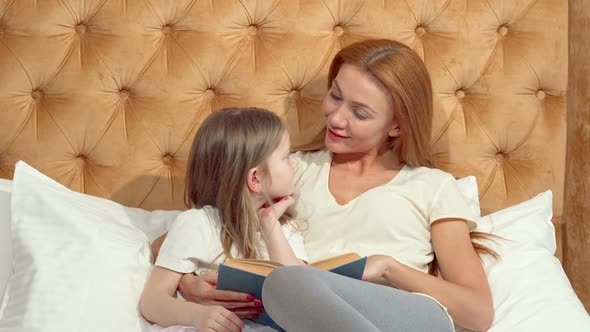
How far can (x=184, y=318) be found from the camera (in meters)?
1.52

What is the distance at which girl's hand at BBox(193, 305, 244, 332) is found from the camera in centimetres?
147

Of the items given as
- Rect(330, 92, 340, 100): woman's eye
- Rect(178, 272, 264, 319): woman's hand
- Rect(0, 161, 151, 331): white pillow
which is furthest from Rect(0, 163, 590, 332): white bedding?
Rect(330, 92, 340, 100): woman's eye

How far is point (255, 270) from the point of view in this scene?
1438 millimetres

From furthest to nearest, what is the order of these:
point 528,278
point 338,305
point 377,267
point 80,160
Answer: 1. point 80,160
2. point 528,278
3. point 377,267
4. point 338,305

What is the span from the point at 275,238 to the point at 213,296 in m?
0.17

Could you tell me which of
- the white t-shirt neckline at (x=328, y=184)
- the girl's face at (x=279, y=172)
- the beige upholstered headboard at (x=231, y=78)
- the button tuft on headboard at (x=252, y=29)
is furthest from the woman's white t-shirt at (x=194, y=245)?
the button tuft on headboard at (x=252, y=29)

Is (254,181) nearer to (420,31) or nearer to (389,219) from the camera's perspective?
(389,219)

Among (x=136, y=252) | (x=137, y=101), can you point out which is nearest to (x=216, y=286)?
(x=136, y=252)

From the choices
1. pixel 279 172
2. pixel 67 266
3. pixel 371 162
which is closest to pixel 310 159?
pixel 371 162

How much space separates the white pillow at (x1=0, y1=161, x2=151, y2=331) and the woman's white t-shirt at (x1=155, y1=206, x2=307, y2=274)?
0.09m

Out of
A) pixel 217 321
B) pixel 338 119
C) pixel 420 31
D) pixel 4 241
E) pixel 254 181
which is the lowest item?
pixel 217 321

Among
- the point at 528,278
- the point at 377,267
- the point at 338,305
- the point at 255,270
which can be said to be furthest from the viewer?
the point at 528,278

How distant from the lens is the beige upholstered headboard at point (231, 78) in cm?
202

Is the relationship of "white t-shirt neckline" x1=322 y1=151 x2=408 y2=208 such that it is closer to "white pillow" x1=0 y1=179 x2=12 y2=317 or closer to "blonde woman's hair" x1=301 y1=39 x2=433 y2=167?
"blonde woman's hair" x1=301 y1=39 x2=433 y2=167
